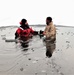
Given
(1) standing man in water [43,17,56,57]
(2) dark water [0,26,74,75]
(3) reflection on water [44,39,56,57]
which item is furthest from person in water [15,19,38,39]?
(3) reflection on water [44,39,56,57]

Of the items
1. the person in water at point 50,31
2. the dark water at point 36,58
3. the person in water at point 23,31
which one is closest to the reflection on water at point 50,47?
the dark water at point 36,58

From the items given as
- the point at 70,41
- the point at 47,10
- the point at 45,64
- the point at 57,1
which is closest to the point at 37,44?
the point at 70,41

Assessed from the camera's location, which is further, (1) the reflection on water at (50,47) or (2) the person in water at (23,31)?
(2) the person in water at (23,31)

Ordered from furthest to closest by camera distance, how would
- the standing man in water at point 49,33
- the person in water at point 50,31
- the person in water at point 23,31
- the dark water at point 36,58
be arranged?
the person in water at point 23,31, the person in water at point 50,31, the standing man in water at point 49,33, the dark water at point 36,58

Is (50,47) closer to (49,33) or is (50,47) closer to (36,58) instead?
(49,33)

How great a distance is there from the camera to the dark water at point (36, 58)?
8.63m

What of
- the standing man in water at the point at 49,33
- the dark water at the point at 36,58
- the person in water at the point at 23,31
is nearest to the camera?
the dark water at the point at 36,58

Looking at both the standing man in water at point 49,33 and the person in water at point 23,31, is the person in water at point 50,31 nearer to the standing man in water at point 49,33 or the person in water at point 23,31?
the standing man in water at point 49,33

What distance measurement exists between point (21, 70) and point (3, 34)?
23.2ft

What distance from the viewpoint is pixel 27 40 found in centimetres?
1348

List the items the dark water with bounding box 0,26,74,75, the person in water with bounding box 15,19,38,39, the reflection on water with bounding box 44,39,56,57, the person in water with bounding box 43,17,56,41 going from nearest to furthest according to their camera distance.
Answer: the dark water with bounding box 0,26,74,75 < the reflection on water with bounding box 44,39,56,57 < the person in water with bounding box 43,17,56,41 < the person in water with bounding box 15,19,38,39

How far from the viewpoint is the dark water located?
8633 mm

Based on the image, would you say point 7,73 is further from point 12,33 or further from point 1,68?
point 12,33

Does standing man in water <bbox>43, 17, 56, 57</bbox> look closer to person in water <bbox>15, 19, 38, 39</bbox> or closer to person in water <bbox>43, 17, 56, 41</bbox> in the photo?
person in water <bbox>43, 17, 56, 41</bbox>
